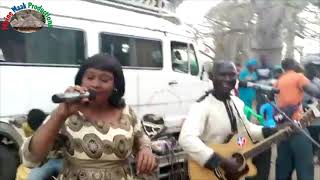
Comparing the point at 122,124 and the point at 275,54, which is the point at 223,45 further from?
the point at 122,124

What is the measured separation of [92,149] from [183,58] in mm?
6175

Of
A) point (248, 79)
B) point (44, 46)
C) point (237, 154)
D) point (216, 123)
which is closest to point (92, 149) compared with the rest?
point (216, 123)

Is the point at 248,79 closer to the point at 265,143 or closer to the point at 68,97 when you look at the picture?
the point at 265,143

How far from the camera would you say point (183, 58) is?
8281 millimetres

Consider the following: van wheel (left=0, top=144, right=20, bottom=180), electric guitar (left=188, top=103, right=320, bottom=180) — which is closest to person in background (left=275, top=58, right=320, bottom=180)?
electric guitar (left=188, top=103, right=320, bottom=180)

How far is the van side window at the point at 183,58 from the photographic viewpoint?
8094mm

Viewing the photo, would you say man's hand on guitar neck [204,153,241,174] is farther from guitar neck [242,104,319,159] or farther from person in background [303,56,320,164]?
person in background [303,56,320,164]

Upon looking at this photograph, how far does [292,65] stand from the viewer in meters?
6.07

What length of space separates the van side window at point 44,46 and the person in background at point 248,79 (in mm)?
3088

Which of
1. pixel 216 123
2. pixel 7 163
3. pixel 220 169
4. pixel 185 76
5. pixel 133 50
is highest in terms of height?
pixel 133 50

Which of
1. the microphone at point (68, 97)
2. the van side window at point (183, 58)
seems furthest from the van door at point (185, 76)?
the microphone at point (68, 97)

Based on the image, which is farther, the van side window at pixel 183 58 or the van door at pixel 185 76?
the van side window at pixel 183 58

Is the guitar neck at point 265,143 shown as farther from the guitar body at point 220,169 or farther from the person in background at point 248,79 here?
the person in background at point 248,79

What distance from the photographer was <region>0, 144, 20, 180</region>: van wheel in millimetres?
5613
